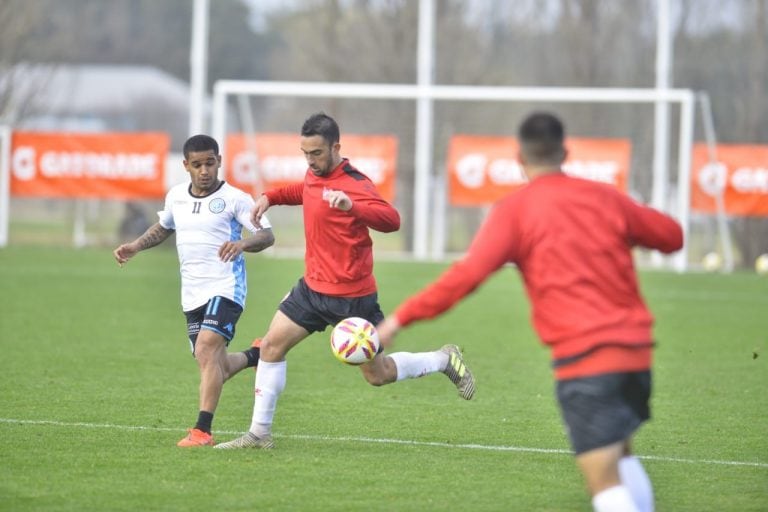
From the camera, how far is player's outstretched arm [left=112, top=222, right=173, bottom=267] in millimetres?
8969

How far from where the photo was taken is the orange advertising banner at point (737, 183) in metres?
29.0

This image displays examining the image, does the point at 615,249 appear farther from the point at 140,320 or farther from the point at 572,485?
the point at 140,320

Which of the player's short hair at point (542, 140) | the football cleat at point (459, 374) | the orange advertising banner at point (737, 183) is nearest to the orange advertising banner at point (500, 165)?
the orange advertising banner at point (737, 183)

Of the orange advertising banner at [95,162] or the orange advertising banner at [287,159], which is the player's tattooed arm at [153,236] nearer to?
the orange advertising banner at [287,159]

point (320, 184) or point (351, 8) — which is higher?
point (351, 8)

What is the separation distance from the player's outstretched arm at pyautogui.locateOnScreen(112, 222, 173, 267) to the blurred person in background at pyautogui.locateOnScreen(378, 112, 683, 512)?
372 centimetres

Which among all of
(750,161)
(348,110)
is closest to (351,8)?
(348,110)

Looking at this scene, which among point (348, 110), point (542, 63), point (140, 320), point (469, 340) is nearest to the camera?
point (469, 340)

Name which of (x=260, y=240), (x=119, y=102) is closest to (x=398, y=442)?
→ (x=260, y=240)

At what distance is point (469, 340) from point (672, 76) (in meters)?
27.9

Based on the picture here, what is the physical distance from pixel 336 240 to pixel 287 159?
22.0 metres

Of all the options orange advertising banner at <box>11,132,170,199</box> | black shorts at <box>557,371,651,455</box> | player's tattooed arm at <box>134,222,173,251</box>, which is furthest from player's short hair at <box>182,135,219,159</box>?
orange advertising banner at <box>11,132,170,199</box>

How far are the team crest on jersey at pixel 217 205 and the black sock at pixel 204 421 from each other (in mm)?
1288

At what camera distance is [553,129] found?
560cm
